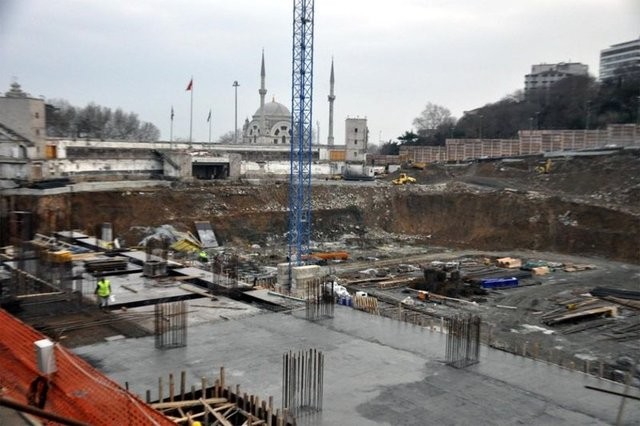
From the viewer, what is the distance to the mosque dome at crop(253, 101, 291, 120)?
91.3 m

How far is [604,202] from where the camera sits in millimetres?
40500

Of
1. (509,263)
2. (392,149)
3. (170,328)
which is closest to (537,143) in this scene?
(392,149)

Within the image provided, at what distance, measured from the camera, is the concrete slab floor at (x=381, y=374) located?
33.0 feet

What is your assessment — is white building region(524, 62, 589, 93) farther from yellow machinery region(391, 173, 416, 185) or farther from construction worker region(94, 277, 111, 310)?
construction worker region(94, 277, 111, 310)

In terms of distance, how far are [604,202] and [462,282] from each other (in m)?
19.9

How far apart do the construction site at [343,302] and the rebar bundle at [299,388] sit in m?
0.05

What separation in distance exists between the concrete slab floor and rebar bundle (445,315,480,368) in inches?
9.7

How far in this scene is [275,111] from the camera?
92188 millimetres

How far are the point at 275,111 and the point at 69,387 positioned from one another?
86.3m

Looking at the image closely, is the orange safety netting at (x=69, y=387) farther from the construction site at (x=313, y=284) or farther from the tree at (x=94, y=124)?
the tree at (x=94, y=124)

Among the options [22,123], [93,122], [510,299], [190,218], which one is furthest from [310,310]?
[93,122]

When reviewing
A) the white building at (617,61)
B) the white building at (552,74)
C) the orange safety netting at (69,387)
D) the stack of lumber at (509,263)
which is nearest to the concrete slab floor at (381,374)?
the orange safety netting at (69,387)

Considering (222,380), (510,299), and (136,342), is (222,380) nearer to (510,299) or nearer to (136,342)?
(136,342)

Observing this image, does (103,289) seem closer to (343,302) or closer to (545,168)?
(343,302)
